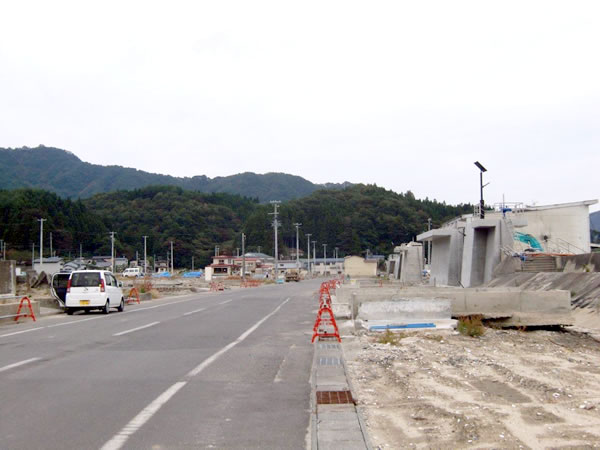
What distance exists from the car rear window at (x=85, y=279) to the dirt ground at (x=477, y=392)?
46.7ft

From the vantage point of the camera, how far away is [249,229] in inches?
6284

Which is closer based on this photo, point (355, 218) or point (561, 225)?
point (561, 225)

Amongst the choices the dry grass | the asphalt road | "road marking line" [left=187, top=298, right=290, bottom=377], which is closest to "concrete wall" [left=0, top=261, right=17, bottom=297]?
the asphalt road

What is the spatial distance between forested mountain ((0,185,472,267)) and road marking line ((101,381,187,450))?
4562 inches

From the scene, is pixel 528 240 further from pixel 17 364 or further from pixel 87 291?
pixel 17 364

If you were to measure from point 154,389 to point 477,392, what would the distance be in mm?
4634

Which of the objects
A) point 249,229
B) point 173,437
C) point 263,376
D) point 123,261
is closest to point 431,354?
point 263,376

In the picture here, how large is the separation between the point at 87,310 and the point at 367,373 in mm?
19229

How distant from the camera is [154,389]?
8570 millimetres

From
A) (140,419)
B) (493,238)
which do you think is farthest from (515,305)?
(493,238)

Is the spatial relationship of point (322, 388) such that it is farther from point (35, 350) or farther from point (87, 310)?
point (87, 310)

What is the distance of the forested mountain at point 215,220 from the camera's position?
124500 mm

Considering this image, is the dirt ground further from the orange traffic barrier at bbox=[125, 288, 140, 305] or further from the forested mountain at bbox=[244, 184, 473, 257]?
the forested mountain at bbox=[244, 184, 473, 257]

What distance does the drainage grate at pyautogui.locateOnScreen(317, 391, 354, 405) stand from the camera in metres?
7.62
